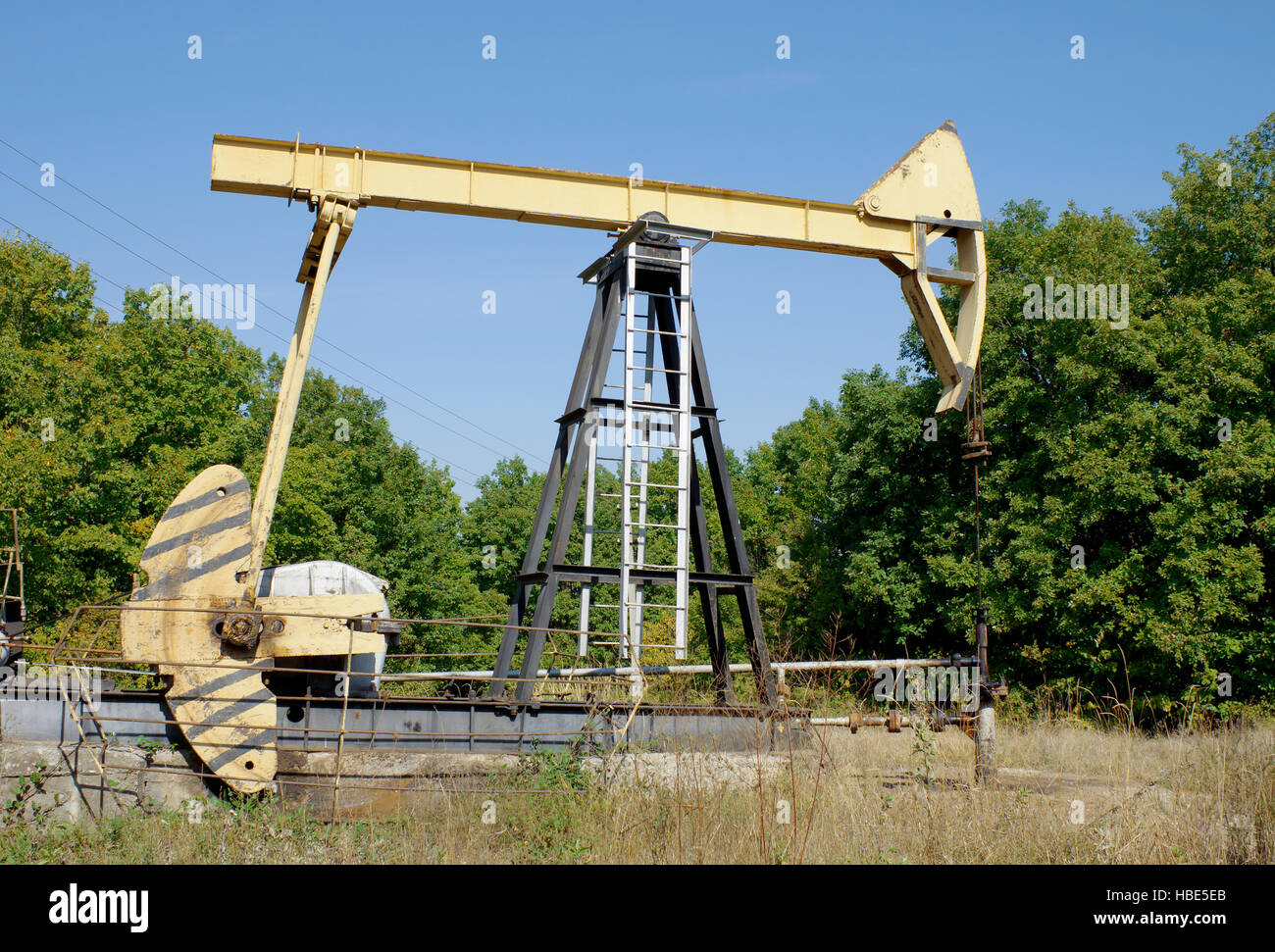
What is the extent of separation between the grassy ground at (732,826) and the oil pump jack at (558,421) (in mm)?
980

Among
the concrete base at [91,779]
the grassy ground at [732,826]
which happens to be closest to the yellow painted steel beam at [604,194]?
the concrete base at [91,779]

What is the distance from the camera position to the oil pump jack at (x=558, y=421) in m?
7.95

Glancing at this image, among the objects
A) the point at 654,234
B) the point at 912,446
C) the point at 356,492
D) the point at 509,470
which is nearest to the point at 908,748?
the point at 654,234

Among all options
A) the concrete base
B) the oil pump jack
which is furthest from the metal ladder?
the concrete base

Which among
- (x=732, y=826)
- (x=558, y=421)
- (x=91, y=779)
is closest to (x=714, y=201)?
(x=558, y=421)

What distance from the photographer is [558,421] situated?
10359 mm

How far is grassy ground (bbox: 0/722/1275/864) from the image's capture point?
5.60 metres

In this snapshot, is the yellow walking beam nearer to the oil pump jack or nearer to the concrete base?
the oil pump jack

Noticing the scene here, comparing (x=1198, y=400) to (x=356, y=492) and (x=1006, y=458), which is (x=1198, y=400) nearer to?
(x=1006, y=458)

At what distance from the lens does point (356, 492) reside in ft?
109

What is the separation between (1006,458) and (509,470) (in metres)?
Answer: 32.6

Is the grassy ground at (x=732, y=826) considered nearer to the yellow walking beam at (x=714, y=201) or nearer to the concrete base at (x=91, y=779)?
the concrete base at (x=91, y=779)

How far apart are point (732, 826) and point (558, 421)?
17.2 feet

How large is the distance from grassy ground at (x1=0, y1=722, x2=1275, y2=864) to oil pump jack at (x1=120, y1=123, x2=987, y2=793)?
3.21 feet
